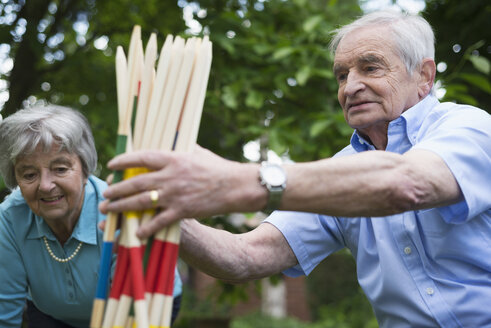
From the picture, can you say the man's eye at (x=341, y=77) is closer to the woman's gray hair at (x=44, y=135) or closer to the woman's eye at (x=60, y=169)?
the woman's gray hair at (x=44, y=135)

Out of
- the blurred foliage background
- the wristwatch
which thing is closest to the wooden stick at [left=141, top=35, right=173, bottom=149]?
the wristwatch

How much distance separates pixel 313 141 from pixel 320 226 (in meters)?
1.58

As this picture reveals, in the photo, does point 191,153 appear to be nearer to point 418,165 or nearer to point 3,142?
point 418,165

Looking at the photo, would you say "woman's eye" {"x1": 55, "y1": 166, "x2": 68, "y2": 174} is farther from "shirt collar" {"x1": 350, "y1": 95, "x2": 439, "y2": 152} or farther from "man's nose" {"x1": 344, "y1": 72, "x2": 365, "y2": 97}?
"shirt collar" {"x1": 350, "y1": 95, "x2": 439, "y2": 152}

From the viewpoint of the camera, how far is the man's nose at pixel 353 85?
226 cm

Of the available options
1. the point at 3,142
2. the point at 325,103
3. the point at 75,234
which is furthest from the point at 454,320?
the point at 325,103

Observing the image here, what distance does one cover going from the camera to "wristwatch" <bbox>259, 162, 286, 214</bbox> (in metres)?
1.39

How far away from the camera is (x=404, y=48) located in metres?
2.28

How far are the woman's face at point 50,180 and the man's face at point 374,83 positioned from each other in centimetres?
124

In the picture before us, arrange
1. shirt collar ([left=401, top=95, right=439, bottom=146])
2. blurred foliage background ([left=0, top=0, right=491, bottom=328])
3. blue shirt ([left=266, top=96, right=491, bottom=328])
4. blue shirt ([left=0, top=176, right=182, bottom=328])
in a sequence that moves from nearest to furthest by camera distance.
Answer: blue shirt ([left=266, top=96, right=491, bottom=328]) → shirt collar ([left=401, top=95, right=439, bottom=146]) → blue shirt ([left=0, top=176, right=182, bottom=328]) → blurred foliage background ([left=0, top=0, right=491, bottom=328])

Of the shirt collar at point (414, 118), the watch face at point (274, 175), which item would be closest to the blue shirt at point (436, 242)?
the shirt collar at point (414, 118)

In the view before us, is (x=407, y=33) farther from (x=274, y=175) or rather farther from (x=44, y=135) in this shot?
(x=44, y=135)

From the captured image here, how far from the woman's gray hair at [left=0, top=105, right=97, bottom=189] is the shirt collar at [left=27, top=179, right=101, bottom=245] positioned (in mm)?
162

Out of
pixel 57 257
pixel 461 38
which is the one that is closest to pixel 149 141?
pixel 57 257
